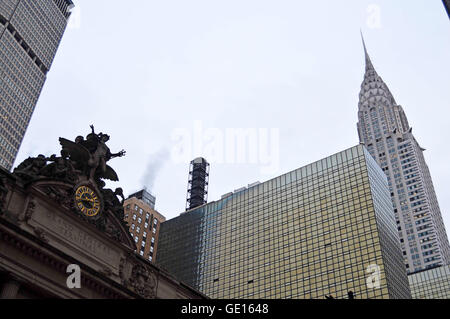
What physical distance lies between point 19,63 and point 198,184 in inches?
2742

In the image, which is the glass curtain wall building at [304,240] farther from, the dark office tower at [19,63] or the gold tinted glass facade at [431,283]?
the dark office tower at [19,63]

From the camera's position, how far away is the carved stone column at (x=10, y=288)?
33.8 meters

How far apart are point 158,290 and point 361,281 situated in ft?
231

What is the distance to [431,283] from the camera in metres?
162

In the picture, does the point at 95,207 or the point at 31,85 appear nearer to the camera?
the point at 95,207

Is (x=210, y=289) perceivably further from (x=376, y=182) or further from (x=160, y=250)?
(x=376, y=182)

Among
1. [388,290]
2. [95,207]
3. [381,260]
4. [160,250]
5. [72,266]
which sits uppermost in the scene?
[160,250]

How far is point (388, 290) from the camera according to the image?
103750 mm

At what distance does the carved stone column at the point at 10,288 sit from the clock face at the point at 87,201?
8.90m
